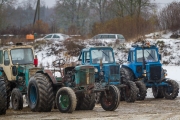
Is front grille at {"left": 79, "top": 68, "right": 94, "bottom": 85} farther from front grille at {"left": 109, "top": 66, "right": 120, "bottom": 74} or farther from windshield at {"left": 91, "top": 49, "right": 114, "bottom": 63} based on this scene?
windshield at {"left": 91, "top": 49, "right": 114, "bottom": 63}

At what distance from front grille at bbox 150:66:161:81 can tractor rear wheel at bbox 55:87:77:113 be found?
7484 millimetres

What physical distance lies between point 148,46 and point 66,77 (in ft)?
23.3

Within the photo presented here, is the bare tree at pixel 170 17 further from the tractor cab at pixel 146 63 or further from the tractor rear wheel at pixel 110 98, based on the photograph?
the tractor rear wheel at pixel 110 98

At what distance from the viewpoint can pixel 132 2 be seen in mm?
56281

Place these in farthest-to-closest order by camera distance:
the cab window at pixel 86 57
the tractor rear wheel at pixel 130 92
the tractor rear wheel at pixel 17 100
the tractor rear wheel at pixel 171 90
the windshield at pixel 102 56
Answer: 1. the tractor rear wheel at pixel 171 90
2. the cab window at pixel 86 57
3. the windshield at pixel 102 56
4. the tractor rear wheel at pixel 130 92
5. the tractor rear wheel at pixel 17 100

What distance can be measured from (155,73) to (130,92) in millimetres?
2655

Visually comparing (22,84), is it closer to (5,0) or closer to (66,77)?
(66,77)

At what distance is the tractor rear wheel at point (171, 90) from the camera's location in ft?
70.4

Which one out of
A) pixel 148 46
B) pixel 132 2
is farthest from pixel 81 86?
pixel 132 2

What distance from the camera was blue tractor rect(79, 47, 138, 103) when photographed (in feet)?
64.9

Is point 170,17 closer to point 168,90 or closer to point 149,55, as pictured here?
point 149,55

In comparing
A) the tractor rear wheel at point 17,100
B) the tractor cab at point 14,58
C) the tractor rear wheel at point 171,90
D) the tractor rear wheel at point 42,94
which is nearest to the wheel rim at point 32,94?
the tractor rear wheel at point 42,94

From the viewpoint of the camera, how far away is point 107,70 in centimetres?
1991

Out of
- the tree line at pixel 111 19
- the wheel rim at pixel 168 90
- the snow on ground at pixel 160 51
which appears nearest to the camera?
the wheel rim at pixel 168 90
